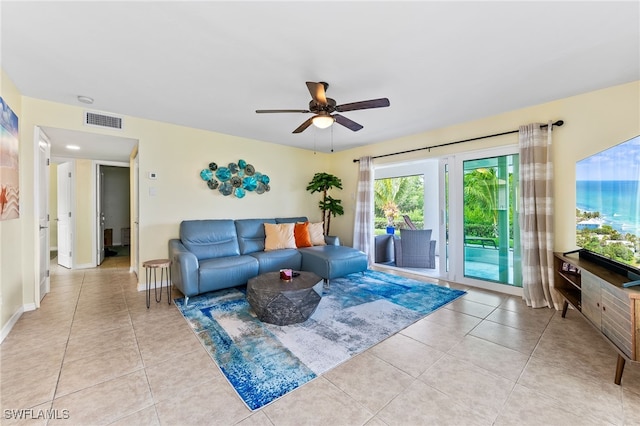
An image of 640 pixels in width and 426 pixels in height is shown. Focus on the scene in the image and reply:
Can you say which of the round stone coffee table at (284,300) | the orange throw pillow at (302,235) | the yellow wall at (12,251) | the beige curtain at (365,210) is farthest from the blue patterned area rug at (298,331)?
the yellow wall at (12,251)

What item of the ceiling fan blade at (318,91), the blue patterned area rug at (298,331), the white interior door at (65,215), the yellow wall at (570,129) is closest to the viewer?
the blue patterned area rug at (298,331)

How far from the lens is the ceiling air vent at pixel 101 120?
323cm

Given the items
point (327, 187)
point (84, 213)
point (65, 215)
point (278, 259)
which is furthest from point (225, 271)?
point (65, 215)

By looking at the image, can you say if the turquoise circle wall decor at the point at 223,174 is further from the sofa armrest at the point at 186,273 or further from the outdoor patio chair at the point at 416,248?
the outdoor patio chair at the point at 416,248

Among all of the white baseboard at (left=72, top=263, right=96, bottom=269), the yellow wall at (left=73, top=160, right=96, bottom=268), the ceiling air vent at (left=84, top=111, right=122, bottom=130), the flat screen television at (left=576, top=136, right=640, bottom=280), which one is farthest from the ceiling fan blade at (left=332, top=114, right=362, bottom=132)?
the white baseboard at (left=72, top=263, right=96, bottom=269)

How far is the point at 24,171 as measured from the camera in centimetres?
284

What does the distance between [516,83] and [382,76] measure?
1.41m

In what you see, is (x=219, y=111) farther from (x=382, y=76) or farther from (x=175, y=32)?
(x=382, y=76)

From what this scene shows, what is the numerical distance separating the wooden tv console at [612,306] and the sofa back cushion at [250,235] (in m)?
3.90

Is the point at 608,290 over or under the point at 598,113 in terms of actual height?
under

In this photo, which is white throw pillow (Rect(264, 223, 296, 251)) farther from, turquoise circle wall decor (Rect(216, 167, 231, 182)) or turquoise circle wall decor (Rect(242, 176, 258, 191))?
turquoise circle wall decor (Rect(216, 167, 231, 182))

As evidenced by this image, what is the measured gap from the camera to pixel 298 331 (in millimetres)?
2414

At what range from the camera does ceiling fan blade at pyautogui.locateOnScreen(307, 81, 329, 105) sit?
83.8 inches

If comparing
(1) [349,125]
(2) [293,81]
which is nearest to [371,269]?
(1) [349,125]
